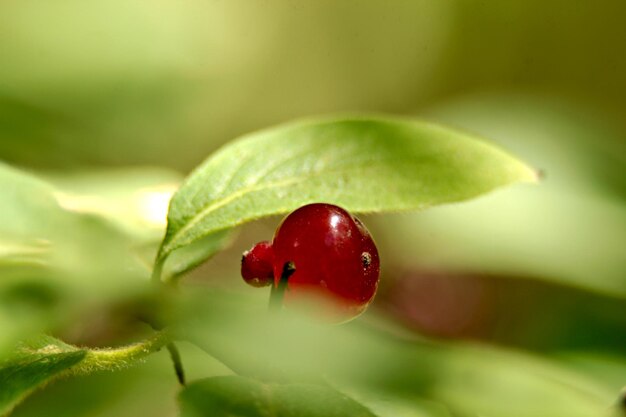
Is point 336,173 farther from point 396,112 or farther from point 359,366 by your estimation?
point 396,112

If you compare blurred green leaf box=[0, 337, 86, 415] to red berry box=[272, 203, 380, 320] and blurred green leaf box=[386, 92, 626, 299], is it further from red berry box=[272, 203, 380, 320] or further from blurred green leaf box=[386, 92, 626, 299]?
blurred green leaf box=[386, 92, 626, 299]

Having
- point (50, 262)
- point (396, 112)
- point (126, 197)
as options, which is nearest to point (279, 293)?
point (50, 262)

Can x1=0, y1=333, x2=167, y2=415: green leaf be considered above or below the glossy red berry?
below

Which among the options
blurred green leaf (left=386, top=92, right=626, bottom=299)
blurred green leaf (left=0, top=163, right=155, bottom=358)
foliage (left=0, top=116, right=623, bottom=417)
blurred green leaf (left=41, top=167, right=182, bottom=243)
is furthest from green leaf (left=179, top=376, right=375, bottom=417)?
blurred green leaf (left=386, top=92, right=626, bottom=299)

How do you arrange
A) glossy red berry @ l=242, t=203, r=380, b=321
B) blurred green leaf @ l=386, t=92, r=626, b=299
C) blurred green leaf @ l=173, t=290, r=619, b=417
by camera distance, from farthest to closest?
blurred green leaf @ l=386, t=92, r=626, b=299 → glossy red berry @ l=242, t=203, r=380, b=321 → blurred green leaf @ l=173, t=290, r=619, b=417

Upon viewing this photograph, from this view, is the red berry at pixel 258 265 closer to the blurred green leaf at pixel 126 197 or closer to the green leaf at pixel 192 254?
the green leaf at pixel 192 254

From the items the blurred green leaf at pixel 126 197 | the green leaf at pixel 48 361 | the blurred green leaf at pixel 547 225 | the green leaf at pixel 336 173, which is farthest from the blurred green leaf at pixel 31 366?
the blurred green leaf at pixel 547 225
